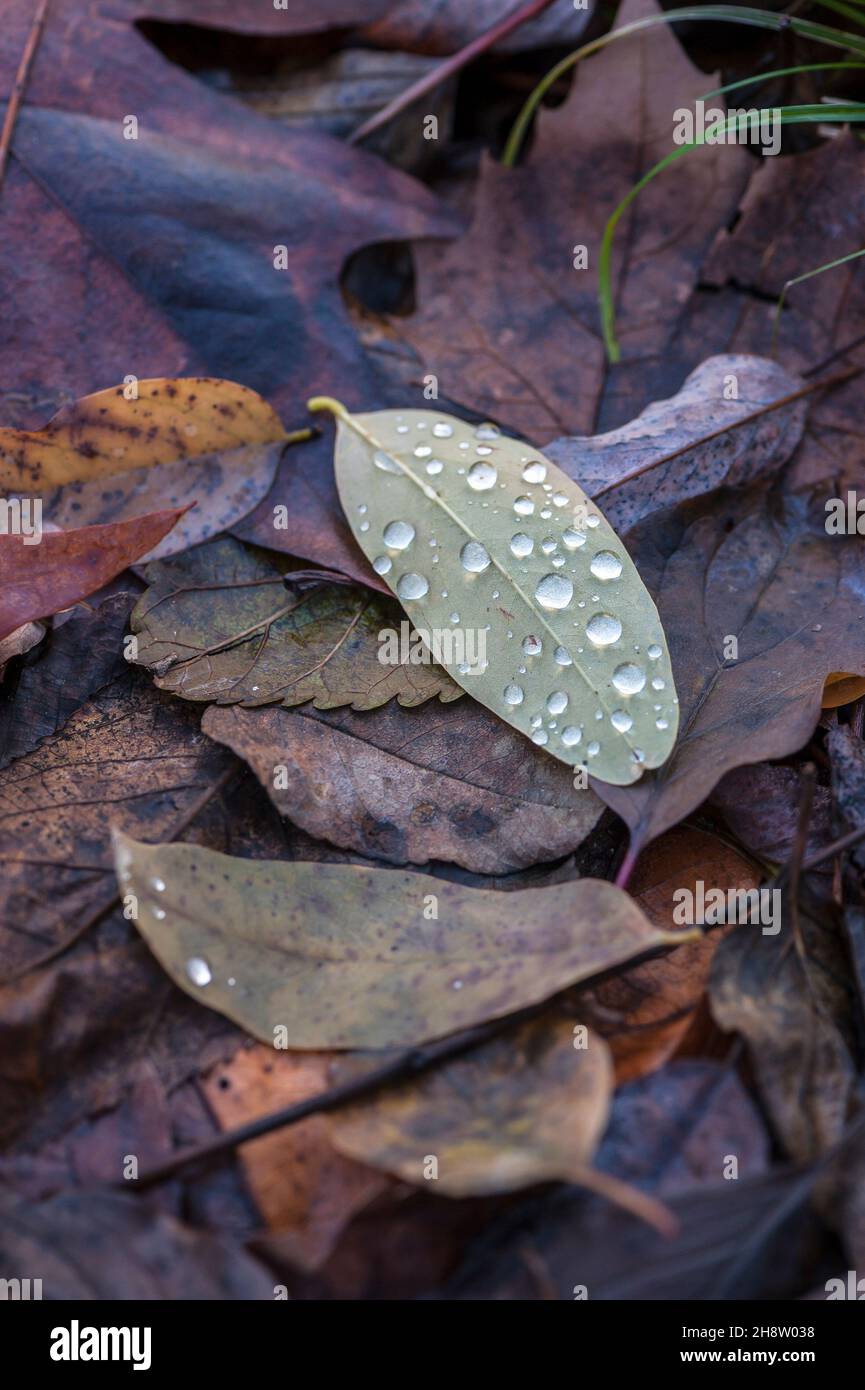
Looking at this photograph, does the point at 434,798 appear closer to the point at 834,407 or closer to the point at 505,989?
the point at 505,989

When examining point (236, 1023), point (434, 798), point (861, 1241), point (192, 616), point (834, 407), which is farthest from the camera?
point (834, 407)

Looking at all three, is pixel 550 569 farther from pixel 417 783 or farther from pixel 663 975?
pixel 663 975

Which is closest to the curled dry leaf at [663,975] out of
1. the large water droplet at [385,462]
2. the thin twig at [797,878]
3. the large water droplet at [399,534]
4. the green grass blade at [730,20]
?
the thin twig at [797,878]

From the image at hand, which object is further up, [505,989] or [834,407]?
[834,407]

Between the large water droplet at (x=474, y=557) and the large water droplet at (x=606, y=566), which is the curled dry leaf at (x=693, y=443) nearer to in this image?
the large water droplet at (x=606, y=566)
